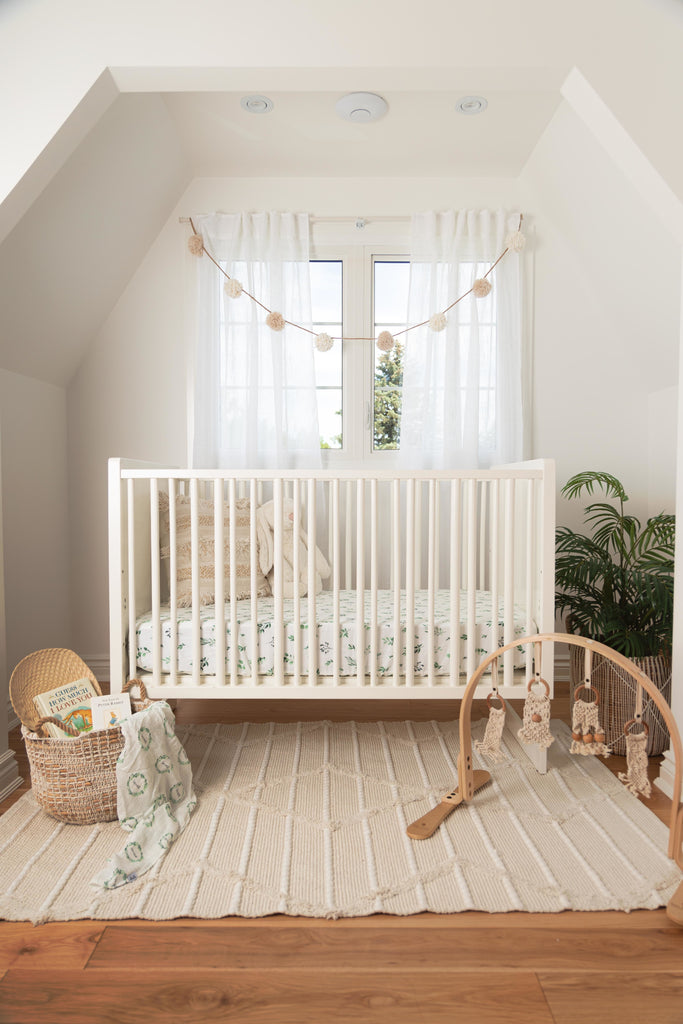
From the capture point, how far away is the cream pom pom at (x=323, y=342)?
2766 mm

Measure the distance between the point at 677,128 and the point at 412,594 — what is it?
144cm

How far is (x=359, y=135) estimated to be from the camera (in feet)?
8.25

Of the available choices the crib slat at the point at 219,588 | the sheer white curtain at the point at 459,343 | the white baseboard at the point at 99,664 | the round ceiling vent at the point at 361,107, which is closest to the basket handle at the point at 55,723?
the crib slat at the point at 219,588

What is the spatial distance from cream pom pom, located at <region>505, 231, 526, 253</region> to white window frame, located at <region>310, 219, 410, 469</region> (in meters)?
0.44

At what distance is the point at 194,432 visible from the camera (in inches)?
111

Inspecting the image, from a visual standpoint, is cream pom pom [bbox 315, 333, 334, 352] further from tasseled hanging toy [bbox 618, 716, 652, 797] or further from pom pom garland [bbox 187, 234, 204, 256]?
tasseled hanging toy [bbox 618, 716, 652, 797]

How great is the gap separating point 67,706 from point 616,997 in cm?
152

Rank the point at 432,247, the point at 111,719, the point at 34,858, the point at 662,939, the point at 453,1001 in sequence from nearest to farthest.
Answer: the point at 453,1001 < the point at 662,939 < the point at 34,858 < the point at 111,719 < the point at 432,247

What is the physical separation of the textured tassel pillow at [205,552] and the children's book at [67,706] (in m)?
0.43

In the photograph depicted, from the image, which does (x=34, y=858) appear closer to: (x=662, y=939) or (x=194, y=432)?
(x=662, y=939)

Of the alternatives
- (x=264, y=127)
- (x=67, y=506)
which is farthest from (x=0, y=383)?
(x=264, y=127)

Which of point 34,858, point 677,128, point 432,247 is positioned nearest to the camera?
point 34,858

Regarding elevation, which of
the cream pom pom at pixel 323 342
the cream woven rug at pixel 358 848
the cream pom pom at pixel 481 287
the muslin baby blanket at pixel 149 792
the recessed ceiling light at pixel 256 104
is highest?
the recessed ceiling light at pixel 256 104

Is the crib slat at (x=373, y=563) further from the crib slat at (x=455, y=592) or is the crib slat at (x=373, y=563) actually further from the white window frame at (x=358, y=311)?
the white window frame at (x=358, y=311)
